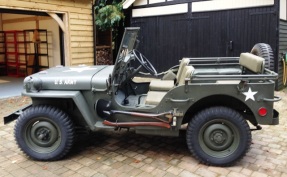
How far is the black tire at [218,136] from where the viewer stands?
10.9 ft

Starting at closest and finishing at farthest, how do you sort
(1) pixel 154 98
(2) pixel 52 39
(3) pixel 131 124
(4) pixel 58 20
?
(3) pixel 131 124, (1) pixel 154 98, (4) pixel 58 20, (2) pixel 52 39

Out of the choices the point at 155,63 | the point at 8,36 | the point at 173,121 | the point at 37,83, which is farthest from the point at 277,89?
the point at 8,36

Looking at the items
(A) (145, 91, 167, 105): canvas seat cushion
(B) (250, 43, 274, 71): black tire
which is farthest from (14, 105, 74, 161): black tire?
(B) (250, 43, 274, 71): black tire

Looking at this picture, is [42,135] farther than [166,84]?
No

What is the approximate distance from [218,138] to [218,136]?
0.07 feet

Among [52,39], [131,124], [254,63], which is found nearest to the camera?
[254,63]

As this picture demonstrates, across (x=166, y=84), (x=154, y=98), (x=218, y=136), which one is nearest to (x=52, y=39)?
(x=166, y=84)

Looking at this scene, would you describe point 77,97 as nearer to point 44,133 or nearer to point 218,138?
point 44,133

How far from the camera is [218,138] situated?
3.40 metres

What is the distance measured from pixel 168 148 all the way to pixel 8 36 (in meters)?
10.9

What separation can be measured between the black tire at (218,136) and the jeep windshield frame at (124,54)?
1.06m

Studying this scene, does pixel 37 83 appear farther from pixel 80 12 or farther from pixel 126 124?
pixel 80 12

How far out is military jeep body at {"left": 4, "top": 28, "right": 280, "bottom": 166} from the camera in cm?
329

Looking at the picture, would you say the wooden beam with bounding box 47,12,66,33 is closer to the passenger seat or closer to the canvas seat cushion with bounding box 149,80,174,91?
the canvas seat cushion with bounding box 149,80,174,91
